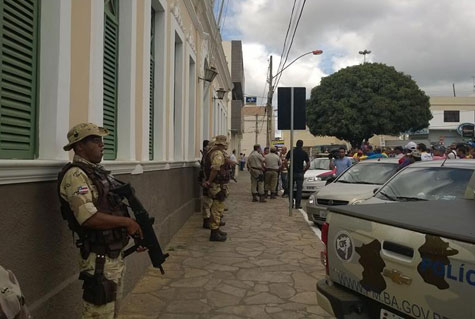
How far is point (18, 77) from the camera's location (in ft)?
9.82

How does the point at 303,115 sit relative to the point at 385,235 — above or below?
above

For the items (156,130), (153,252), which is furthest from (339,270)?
(156,130)

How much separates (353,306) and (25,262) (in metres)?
2.09

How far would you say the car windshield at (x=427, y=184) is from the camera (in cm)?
532

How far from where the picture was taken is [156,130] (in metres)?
6.88

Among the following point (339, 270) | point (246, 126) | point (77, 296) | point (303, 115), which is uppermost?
point (246, 126)

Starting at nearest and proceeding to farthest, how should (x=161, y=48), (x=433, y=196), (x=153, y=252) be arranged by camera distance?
(x=153, y=252), (x=433, y=196), (x=161, y=48)

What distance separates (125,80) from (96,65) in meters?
1.08

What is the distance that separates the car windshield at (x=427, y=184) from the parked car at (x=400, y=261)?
232 cm

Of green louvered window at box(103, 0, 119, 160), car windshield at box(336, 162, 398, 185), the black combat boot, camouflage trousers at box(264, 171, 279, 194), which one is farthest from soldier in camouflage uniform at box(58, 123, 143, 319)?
camouflage trousers at box(264, 171, 279, 194)

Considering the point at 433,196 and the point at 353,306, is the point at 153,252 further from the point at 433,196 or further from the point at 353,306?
the point at 433,196

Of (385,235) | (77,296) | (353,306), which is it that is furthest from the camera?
(77,296)

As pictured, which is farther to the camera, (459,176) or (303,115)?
(303,115)

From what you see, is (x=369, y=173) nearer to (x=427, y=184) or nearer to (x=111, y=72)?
(x=427, y=184)
